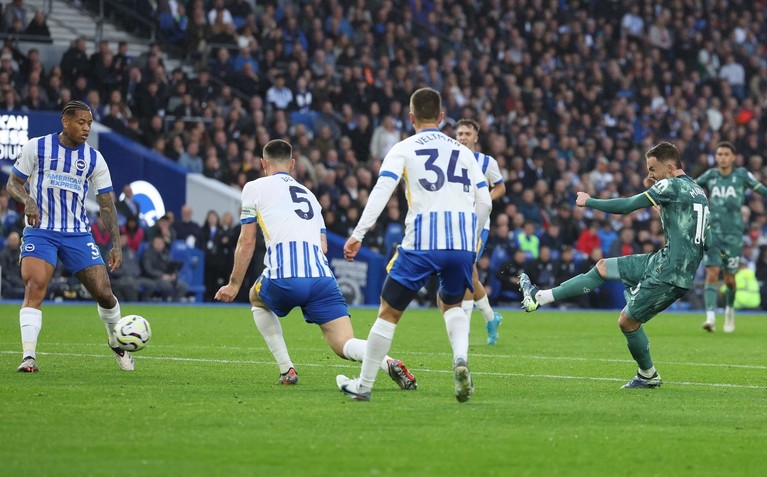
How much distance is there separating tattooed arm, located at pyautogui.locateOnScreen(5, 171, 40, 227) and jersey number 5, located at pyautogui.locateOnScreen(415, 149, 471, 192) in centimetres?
359

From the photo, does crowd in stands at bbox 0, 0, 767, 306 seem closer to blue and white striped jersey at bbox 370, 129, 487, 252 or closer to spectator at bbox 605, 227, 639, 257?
spectator at bbox 605, 227, 639, 257

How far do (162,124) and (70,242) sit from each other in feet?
54.8

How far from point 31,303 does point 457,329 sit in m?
4.02

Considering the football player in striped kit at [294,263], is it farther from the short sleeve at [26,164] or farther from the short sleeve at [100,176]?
the short sleeve at [26,164]

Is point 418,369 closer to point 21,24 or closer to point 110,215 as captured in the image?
point 110,215

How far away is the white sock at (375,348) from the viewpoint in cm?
899

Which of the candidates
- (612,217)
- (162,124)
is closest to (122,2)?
(162,124)

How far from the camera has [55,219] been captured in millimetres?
11062

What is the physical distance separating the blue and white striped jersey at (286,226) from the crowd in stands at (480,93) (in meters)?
15.8

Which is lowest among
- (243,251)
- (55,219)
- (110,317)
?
(110,317)

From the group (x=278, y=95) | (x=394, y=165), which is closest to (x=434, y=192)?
(x=394, y=165)

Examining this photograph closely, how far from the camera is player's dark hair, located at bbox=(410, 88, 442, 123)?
9.15m

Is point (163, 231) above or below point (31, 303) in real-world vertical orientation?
below

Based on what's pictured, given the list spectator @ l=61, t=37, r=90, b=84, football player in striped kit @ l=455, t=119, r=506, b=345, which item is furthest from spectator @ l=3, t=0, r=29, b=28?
football player in striped kit @ l=455, t=119, r=506, b=345
